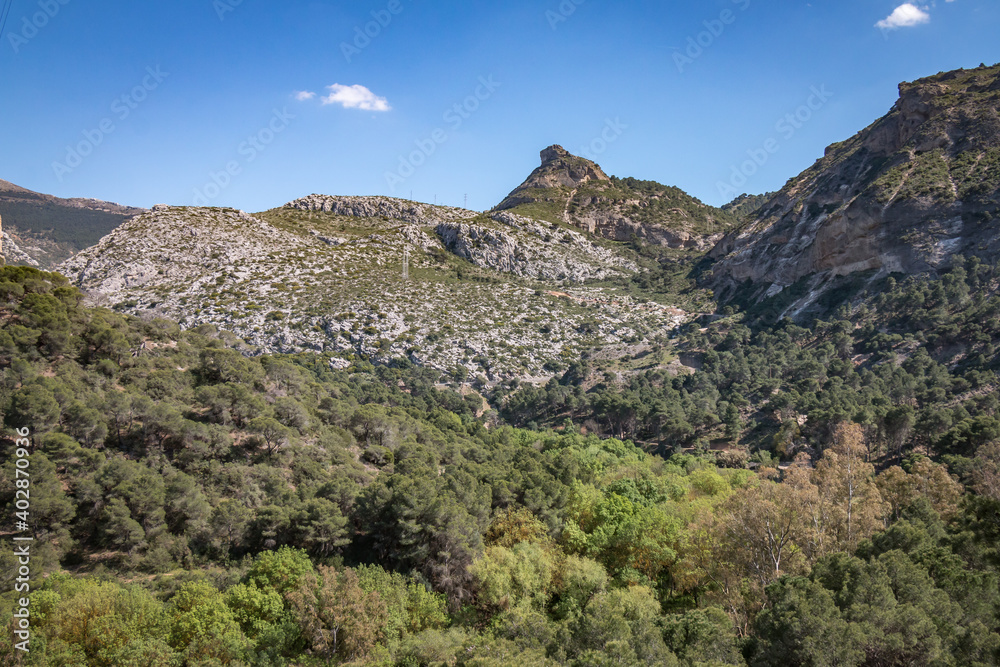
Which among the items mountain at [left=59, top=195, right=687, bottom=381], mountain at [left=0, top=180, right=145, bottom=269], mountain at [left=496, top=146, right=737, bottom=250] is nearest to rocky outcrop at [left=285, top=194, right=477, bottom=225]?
mountain at [left=59, top=195, right=687, bottom=381]

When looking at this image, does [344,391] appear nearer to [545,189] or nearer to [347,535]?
[347,535]

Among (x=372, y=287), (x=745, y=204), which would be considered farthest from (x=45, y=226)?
(x=745, y=204)

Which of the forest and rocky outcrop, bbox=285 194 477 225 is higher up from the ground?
rocky outcrop, bbox=285 194 477 225

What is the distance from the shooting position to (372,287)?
86.4m

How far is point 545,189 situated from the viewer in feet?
476

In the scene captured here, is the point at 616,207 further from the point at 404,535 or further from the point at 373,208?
the point at 404,535

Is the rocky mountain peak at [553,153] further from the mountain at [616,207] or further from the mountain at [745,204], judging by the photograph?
the mountain at [745,204]

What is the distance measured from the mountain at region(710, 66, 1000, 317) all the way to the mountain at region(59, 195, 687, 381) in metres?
21.0

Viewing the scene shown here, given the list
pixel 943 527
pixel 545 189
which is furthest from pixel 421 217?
pixel 943 527

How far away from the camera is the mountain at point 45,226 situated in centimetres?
11738

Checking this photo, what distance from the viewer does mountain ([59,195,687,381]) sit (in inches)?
2995

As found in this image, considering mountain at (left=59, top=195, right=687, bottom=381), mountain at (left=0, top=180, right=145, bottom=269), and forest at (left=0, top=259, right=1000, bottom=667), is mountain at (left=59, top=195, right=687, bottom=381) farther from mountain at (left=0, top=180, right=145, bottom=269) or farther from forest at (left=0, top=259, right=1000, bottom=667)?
mountain at (left=0, top=180, right=145, bottom=269)

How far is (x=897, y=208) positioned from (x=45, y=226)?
621ft

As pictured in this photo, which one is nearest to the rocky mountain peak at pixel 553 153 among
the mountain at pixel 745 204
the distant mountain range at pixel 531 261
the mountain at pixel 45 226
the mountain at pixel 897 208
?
the distant mountain range at pixel 531 261
